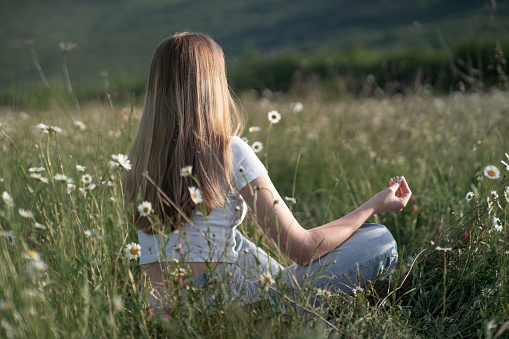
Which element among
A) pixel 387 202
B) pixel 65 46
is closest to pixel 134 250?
Result: pixel 387 202

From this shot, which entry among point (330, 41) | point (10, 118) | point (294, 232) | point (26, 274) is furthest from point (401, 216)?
point (330, 41)

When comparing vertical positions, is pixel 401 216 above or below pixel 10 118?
below

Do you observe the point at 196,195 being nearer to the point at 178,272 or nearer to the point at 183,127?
the point at 178,272

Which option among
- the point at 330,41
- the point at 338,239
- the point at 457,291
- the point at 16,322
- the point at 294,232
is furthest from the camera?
the point at 330,41

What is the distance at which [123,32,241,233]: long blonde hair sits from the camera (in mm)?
1730

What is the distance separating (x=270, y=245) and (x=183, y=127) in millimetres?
1029

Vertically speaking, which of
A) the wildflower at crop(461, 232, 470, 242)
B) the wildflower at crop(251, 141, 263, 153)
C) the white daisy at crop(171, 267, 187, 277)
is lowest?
the wildflower at crop(461, 232, 470, 242)

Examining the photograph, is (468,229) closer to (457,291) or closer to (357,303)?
(457,291)

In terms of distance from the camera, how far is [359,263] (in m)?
1.86

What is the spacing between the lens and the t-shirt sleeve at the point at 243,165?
1.68 m

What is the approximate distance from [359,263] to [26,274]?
4.19 feet

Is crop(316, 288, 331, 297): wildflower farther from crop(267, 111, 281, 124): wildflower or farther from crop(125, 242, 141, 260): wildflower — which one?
crop(267, 111, 281, 124): wildflower

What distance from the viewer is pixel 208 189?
1700 mm

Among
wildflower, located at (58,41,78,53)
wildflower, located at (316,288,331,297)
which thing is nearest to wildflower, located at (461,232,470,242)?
wildflower, located at (316,288,331,297)
